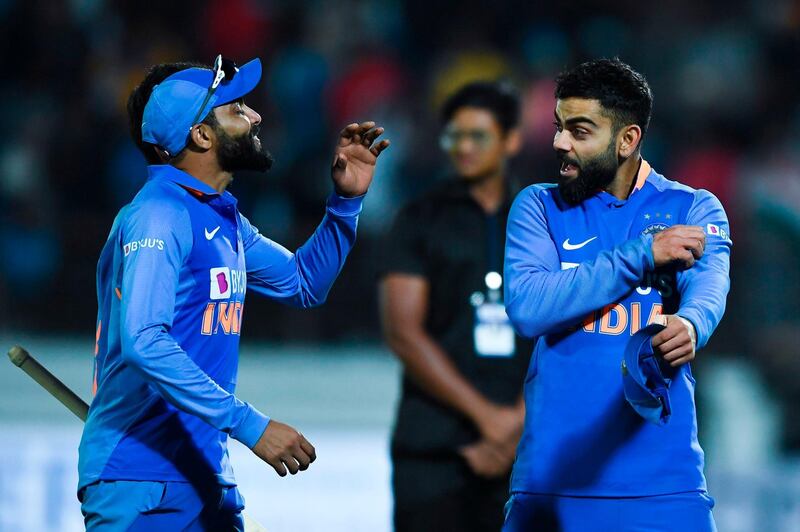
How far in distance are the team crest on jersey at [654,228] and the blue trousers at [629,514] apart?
0.72 meters

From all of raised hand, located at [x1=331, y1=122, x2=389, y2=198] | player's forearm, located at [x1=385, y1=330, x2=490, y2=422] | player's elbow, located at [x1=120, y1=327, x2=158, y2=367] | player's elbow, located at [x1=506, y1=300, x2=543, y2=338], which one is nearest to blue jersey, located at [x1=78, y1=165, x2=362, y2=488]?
player's elbow, located at [x1=120, y1=327, x2=158, y2=367]

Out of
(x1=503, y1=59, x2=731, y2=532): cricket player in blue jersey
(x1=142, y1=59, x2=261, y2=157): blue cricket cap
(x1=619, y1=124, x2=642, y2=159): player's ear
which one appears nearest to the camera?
(x1=503, y1=59, x2=731, y2=532): cricket player in blue jersey

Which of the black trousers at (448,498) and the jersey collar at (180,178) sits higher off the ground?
the jersey collar at (180,178)

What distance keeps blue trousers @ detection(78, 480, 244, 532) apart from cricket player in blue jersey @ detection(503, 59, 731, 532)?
89 cm

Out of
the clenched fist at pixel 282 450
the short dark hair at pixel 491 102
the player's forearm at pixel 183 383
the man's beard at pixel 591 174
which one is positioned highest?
the short dark hair at pixel 491 102

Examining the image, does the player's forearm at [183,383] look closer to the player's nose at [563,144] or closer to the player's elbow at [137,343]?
the player's elbow at [137,343]

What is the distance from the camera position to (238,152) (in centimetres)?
401

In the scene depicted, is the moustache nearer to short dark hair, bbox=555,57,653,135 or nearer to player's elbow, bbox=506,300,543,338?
short dark hair, bbox=555,57,653,135

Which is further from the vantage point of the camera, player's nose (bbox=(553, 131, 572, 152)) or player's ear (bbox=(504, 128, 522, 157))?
player's ear (bbox=(504, 128, 522, 157))

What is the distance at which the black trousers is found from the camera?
536 cm

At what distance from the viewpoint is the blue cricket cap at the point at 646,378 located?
3350 mm

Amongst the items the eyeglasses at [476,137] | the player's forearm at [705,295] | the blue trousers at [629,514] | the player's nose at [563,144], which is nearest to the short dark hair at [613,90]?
the player's nose at [563,144]

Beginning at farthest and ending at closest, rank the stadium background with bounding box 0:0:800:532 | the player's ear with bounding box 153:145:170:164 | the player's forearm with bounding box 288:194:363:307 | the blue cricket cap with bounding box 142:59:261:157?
the stadium background with bounding box 0:0:800:532 → the player's forearm with bounding box 288:194:363:307 → the player's ear with bounding box 153:145:170:164 → the blue cricket cap with bounding box 142:59:261:157

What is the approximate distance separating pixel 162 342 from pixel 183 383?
13 centimetres
